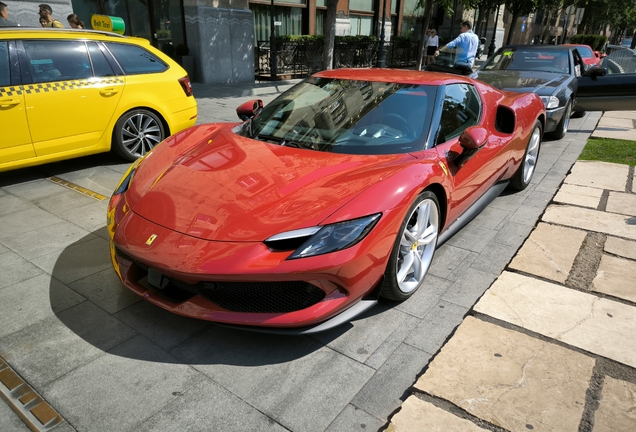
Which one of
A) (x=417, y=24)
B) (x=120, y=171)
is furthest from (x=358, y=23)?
(x=120, y=171)

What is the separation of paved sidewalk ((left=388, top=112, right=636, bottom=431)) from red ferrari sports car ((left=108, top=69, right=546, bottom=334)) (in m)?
0.54

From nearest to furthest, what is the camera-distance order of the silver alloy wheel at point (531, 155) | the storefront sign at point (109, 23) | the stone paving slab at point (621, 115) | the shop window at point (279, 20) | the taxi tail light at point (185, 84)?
the silver alloy wheel at point (531, 155)
the taxi tail light at point (185, 84)
the storefront sign at point (109, 23)
the stone paving slab at point (621, 115)
the shop window at point (279, 20)

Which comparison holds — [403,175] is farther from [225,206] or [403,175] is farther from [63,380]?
[63,380]

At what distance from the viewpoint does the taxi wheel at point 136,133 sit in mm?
5523

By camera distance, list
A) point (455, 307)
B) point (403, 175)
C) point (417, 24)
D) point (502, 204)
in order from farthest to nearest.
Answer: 1. point (417, 24)
2. point (502, 204)
3. point (455, 307)
4. point (403, 175)

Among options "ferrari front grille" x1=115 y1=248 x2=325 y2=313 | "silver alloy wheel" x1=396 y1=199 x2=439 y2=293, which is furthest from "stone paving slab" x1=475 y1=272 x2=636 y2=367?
"ferrari front grille" x1=115 y1=248 x2=325 y2=313

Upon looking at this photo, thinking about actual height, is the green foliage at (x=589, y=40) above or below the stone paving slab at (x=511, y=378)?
above

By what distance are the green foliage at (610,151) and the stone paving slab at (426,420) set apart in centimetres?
559

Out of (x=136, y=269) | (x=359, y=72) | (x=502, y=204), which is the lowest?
(x=502, y=204)

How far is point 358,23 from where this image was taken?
18328 millimetres

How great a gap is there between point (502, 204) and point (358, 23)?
15534 mm

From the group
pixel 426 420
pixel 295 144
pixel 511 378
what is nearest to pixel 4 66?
pixel 295 144

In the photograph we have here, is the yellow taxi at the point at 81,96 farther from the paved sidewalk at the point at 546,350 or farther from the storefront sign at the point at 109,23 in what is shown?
the paved sidewalk at the point at 546,350

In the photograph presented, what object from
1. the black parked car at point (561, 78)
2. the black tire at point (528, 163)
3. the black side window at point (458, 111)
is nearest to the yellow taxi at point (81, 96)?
the black side window at point (458, 111)
